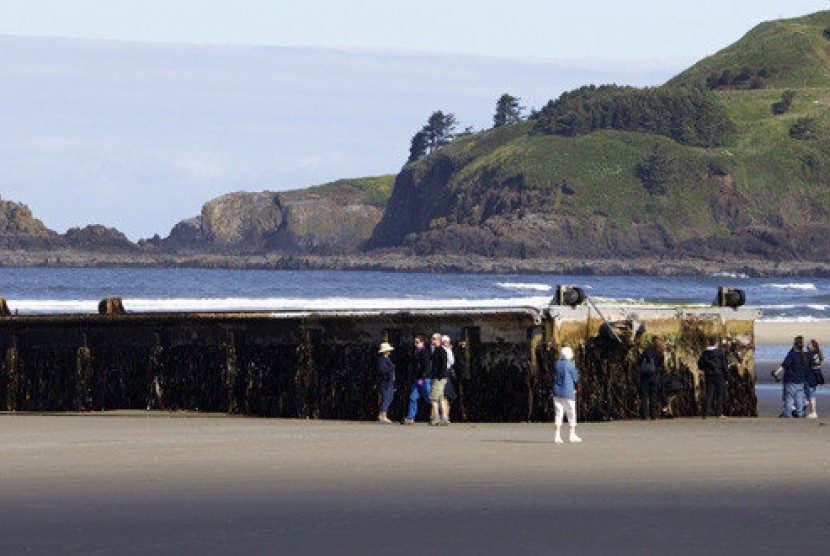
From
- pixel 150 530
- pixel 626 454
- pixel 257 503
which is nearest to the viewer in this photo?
pixel 150 530

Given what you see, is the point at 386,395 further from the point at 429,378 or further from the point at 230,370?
the point at 230,370

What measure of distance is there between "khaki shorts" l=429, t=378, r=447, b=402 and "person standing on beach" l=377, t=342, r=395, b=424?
86 centimetres

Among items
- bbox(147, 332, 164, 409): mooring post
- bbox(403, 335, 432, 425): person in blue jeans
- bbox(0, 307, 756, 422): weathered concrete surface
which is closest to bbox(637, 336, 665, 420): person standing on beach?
bbox(0, 307, 756, 422): weathered concrete surface

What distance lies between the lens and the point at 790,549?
13.3m

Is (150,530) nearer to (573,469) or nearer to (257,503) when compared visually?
(257,503)

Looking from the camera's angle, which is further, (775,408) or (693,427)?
(775,408)

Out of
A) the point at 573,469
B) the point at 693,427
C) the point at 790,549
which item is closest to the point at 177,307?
the point at 693,427

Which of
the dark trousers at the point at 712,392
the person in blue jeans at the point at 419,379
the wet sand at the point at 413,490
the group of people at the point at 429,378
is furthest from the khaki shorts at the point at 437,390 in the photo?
the dark trousers at the point at 712,392

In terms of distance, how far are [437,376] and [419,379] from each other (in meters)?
0.84

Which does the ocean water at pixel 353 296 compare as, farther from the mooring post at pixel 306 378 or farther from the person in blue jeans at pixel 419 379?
the person in blue jeans at pixel 419 379

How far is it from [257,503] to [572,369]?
7793mm

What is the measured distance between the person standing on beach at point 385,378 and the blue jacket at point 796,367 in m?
6.84

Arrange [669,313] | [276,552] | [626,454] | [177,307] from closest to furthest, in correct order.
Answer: [276,552], [626,454], [669,313], [177,307]

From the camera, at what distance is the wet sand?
13898 mm
